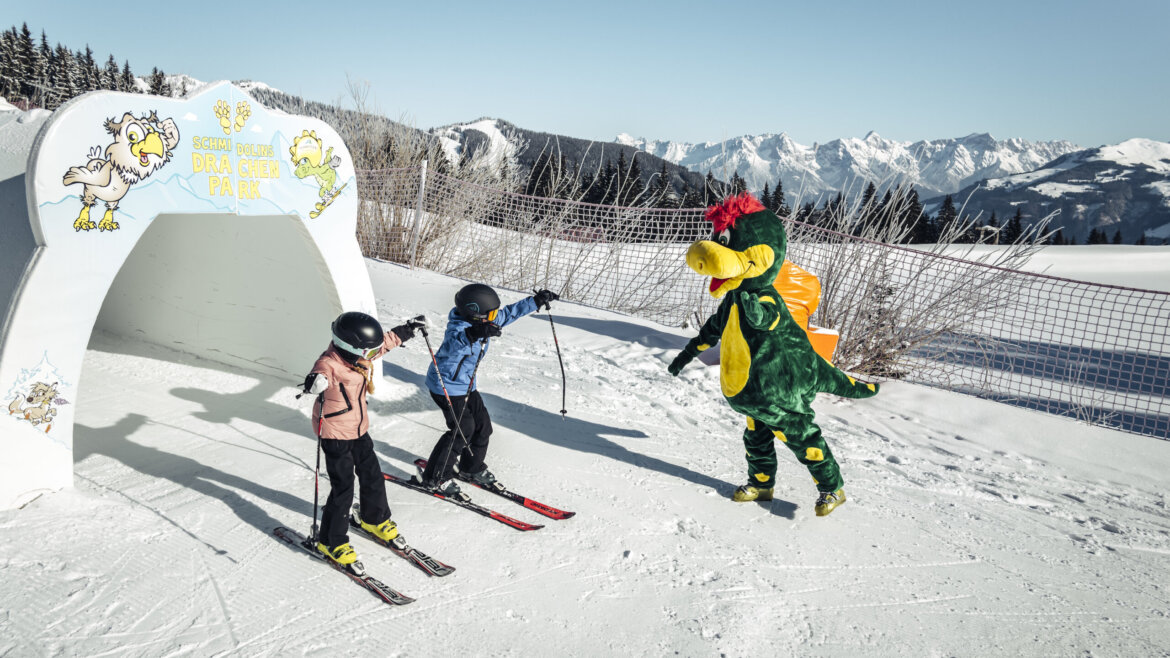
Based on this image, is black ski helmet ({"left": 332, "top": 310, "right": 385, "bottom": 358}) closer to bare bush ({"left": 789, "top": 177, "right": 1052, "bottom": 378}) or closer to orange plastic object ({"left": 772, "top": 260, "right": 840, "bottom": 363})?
orange plastic object ({"left": 772, "top": 260, "right": 840, "bottom": 363})

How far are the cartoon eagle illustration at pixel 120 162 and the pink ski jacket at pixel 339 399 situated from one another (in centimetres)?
119

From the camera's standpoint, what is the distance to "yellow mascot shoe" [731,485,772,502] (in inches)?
145

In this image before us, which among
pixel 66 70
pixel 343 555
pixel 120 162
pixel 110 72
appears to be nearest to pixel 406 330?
pixel 343 555

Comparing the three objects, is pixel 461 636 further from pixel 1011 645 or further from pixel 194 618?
pixel 1011 645

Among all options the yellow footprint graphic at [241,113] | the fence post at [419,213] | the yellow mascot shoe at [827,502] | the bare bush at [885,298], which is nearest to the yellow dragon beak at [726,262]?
the yellow mascot shoe at [827,502]

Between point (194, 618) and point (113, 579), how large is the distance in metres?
0.45

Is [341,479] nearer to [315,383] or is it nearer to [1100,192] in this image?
[315,383]

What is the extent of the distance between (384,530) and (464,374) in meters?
0.85

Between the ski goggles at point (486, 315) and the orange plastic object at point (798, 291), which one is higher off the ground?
the orange plastic object at point (798, 291)

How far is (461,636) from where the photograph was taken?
247cm

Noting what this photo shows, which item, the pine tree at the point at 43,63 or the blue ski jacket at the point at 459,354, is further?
the pine tree at the point at 43,63

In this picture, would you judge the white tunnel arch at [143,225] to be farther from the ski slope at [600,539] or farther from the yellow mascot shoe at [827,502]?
the yellow mascot shoe at [827,502]

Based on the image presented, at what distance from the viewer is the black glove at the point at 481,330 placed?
3.35 metres

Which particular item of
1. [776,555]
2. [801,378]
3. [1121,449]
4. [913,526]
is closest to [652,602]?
[776,555]
